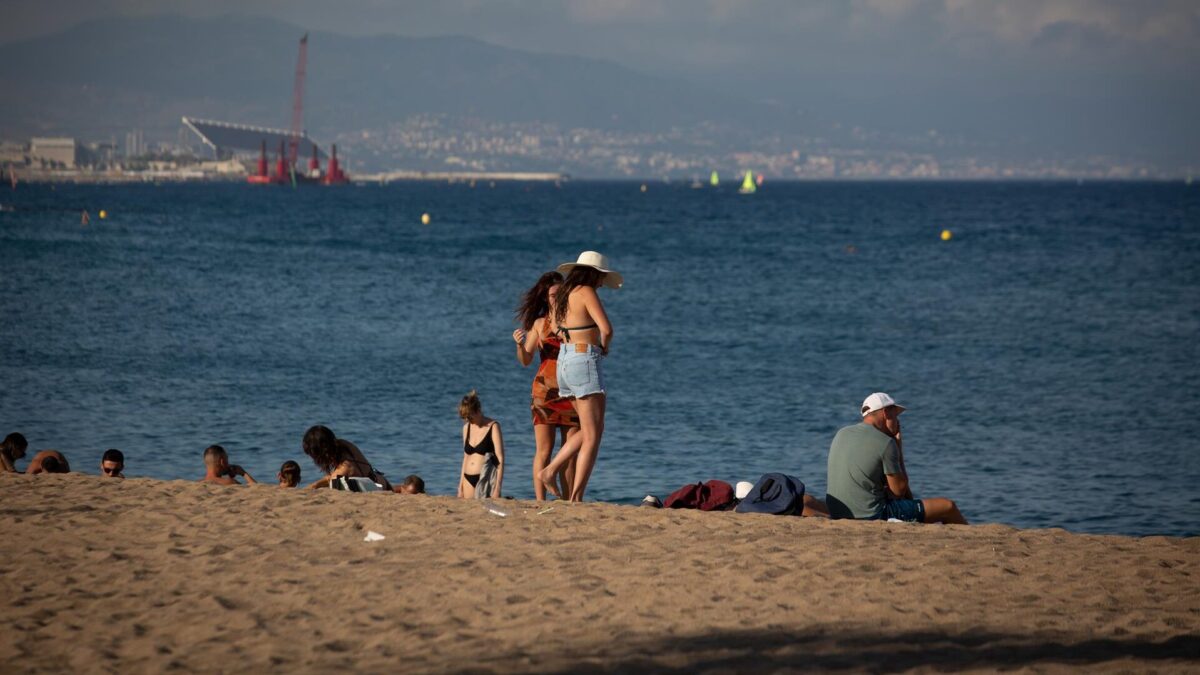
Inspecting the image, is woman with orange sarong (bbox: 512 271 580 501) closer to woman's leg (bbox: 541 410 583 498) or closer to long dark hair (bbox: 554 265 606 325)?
woman's leg (bbox: 541 410 583 498)

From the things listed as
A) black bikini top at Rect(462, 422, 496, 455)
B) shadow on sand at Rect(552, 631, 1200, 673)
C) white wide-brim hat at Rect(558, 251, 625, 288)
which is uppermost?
white wide-brim hat at Rect(558, 251, 625, 288)

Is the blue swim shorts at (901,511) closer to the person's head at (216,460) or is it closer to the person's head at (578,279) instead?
the person's head at (578,279)

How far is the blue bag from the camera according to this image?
8742mm

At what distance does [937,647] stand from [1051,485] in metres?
8.80

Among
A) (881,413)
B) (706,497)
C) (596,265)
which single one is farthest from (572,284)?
(881,413)

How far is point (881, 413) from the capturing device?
8.63m

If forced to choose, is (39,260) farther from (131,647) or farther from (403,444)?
(131,647)

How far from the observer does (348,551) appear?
294 inches

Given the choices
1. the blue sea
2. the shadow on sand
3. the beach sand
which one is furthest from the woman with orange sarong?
the blue sea

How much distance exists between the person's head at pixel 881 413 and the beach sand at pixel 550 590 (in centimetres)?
69

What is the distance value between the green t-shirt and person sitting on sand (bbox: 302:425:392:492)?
3.22 m

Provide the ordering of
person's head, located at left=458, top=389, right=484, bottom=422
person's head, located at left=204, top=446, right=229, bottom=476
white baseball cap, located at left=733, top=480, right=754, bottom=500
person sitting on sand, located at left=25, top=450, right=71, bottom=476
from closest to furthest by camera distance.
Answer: white baseball cap, located at left=733, top=480, right=754, bottom=500 < person's head, located at left=458, top=389, right=484, bottom=422 < person's head, located at left=204, top=446, right=229, bottom=476 < person sitting on sand, located at left=25, top=450, right=71, bottom=476

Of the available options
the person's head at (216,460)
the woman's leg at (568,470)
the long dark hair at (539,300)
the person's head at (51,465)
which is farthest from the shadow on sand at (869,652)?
the person's head at (51,465)

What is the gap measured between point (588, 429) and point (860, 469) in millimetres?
1791
